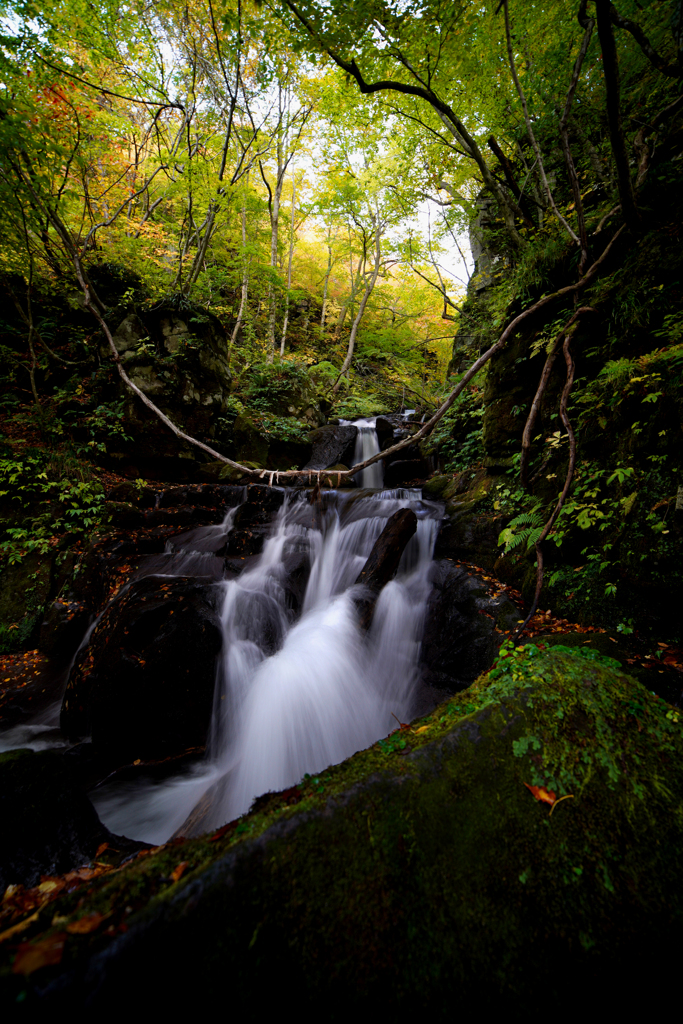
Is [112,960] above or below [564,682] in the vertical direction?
below

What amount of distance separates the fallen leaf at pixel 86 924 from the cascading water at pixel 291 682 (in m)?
2.52

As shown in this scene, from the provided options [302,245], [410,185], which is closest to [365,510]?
[410,185]

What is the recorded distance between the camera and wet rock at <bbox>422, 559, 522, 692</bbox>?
13.5 feet

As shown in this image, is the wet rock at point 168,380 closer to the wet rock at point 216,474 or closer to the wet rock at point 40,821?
the wet rock at point 216,474

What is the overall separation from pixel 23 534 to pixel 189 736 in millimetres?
4541

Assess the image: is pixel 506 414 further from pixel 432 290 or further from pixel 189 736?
pixel 432 290

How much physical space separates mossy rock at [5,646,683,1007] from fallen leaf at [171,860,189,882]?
0.02 meters

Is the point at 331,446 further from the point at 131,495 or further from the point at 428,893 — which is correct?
the point at 428,893

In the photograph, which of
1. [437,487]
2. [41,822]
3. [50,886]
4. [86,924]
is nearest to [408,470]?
[437,487]

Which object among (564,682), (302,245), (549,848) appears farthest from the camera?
(302,245)

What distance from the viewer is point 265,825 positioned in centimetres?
138

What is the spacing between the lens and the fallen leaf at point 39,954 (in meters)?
0.97

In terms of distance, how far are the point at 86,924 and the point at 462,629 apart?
415 cm

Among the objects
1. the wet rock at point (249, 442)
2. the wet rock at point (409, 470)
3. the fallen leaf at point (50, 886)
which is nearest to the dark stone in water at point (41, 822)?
the fallen leaf at point (50, 886)
